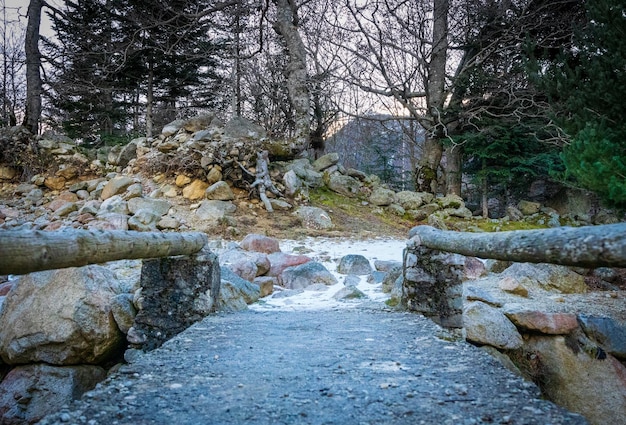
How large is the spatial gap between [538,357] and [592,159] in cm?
278

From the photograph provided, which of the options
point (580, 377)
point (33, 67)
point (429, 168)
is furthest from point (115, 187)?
point (580, 377)

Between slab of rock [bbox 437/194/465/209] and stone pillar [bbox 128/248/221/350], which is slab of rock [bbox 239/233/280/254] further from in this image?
slab of rock [bbox 437/194/465/209]

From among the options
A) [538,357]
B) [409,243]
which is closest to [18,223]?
[409,243]

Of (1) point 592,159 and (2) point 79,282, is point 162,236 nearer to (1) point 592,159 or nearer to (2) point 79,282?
(2) point 79,282

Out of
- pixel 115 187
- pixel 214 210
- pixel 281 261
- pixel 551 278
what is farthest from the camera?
pixel 115 187

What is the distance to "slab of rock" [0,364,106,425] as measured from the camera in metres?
2.71

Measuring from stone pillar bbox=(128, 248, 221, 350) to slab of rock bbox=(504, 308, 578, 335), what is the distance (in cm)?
287

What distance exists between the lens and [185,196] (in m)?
8.92

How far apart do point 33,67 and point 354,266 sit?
43.1ft

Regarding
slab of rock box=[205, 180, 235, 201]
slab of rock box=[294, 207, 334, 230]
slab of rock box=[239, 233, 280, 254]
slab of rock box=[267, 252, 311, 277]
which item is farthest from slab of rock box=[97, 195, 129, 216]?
slab of rock box=[267, 252, 311, 277]

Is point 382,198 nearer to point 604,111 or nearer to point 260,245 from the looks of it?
→ point 260,245

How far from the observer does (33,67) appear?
1209 cm

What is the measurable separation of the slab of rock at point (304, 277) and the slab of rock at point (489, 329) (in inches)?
80.0

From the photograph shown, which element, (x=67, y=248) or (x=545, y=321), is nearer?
(x=67, y=248)
